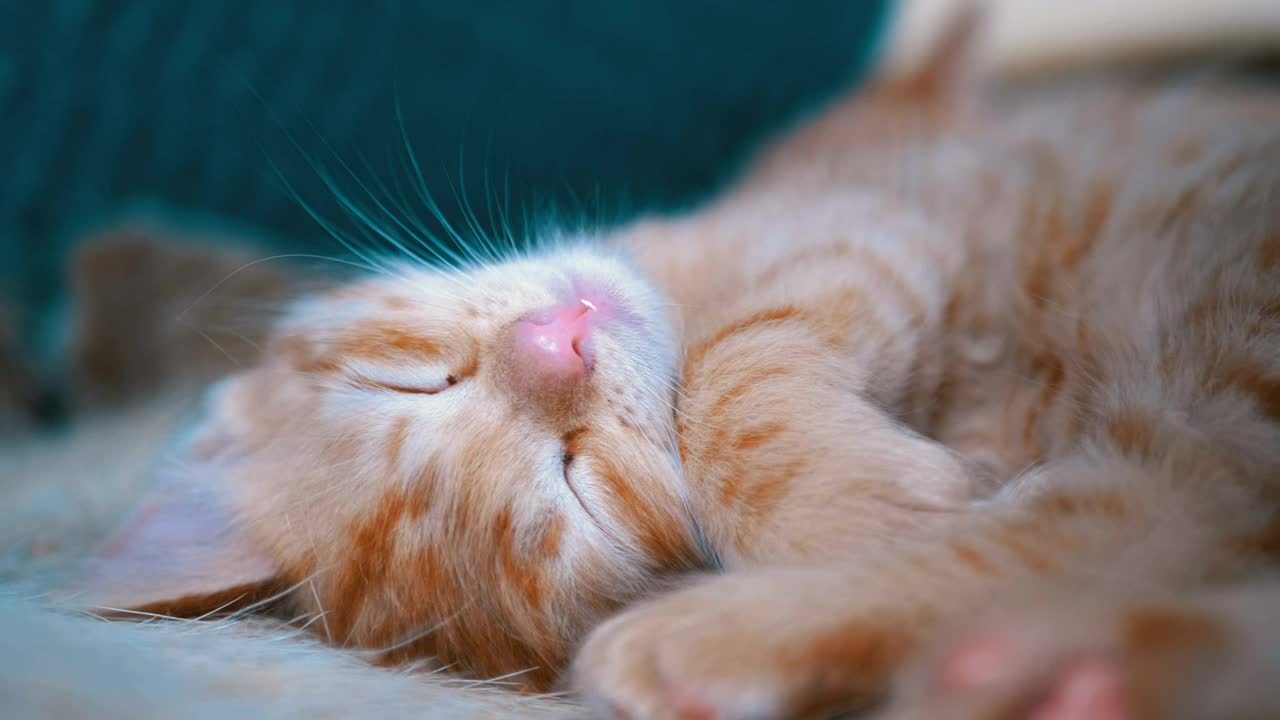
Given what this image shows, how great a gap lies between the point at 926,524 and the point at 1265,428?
25 centimetres

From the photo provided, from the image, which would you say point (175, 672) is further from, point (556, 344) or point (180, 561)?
point (556, 344)

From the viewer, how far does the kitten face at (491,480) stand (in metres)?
0.88

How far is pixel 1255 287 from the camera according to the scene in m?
0.74

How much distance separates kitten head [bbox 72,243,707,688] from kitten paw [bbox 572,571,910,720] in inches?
8.7

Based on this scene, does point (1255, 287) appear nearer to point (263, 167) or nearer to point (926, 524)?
point (926, 524)

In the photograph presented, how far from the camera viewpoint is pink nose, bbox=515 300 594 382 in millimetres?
902

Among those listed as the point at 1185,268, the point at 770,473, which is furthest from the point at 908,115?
the point at 770,473

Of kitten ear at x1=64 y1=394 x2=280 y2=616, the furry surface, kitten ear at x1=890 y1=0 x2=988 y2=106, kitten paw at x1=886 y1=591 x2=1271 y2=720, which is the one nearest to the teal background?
kitten ear at x1=890 y1=0 x2=988 y2=106

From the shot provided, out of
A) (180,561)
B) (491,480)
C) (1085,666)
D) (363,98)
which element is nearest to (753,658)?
(1085,666)

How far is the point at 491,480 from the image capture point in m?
0.89

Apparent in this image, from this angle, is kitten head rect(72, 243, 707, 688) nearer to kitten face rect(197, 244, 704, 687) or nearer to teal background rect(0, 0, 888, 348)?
kitten face rect(197, 244, 704, 687)

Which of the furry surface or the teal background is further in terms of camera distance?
the teal background

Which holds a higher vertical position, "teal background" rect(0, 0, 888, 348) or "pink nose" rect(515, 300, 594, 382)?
"teal background" rect(0, 0, 888, 348)

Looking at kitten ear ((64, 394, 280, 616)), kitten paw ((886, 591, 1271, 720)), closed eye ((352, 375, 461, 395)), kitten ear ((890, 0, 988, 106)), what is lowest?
kitten paw ((886, 591, 1271, 720))
